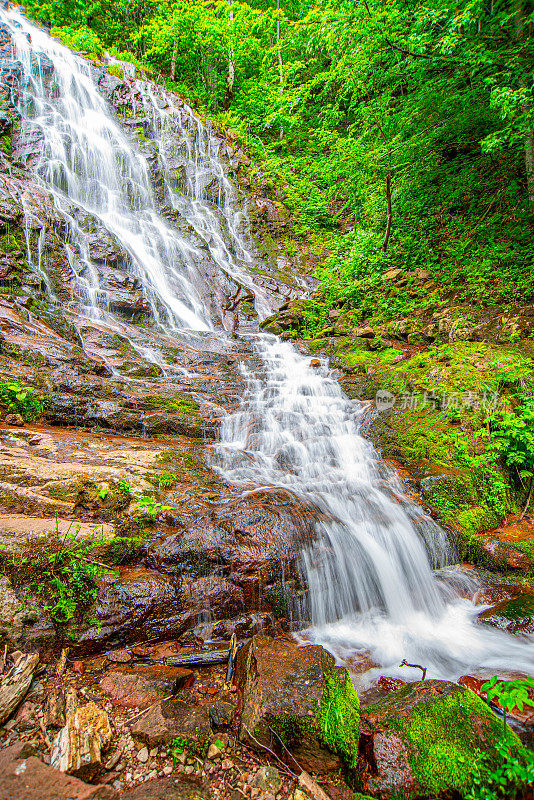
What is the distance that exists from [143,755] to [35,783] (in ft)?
1.71

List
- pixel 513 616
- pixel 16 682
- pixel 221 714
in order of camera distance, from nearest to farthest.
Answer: pixel 16 682 → pixel 221 714 → pixel 513 616

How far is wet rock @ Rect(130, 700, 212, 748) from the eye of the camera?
206cm

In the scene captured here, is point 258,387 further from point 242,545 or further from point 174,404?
point 242,545

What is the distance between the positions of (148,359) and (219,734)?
7.15 m

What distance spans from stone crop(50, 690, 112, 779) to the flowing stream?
195cm

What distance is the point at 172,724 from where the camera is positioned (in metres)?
2.15

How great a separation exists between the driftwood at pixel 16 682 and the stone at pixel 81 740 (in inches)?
10.7

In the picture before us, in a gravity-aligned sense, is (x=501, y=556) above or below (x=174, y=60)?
below

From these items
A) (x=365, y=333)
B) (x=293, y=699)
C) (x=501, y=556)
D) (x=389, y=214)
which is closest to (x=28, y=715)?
(x=293, y=699)

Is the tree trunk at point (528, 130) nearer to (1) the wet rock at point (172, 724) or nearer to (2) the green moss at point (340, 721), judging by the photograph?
(2) the green moss at point (340, 721)

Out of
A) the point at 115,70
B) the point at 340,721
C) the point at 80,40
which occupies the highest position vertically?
the point at 80,40

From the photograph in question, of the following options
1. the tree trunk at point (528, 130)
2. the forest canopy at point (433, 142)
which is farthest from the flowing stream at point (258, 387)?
the tree trunk at point (528, 130)

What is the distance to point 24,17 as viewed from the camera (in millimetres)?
17062

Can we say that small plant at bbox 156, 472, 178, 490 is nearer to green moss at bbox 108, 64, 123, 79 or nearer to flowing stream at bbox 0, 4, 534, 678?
flowing stream at bbox 0, 4, 534, 678
